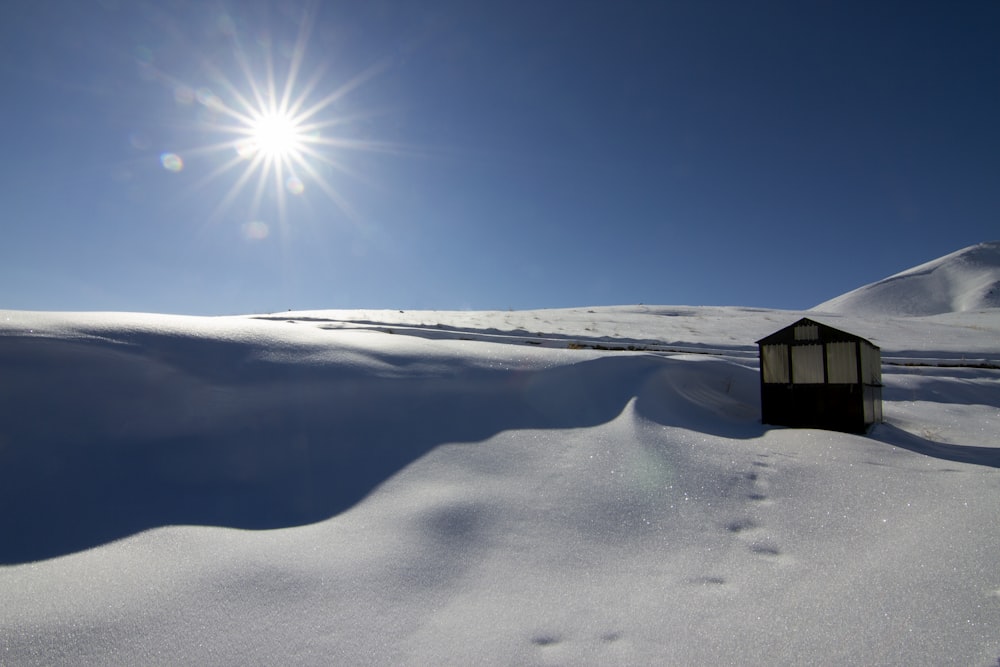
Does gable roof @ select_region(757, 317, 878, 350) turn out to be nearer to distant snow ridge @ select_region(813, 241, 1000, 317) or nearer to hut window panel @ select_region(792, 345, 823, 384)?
hut window panel @ select_region(792, 345, 823, 384)

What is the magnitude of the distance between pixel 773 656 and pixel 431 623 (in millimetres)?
1859

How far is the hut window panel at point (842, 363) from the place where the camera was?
356 inches

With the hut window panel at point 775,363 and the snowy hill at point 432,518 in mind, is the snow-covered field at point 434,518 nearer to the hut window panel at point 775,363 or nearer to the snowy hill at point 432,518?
the snowy hill at point 432,518

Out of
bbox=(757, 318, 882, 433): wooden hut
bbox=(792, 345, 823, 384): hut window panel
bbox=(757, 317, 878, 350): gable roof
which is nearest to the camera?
bbox=(757, 318, 882, 433): wooden hut

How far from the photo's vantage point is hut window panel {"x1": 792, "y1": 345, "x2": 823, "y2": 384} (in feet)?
30.9

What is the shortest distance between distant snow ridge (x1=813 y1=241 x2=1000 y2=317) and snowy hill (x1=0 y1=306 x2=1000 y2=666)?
248ft

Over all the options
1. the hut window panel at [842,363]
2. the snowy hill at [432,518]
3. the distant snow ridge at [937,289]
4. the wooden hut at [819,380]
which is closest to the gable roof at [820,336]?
the wooden hut at [819,380]

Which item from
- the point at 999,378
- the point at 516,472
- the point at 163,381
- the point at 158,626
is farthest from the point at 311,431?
the point at 999,378

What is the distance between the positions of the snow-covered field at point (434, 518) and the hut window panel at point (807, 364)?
1.45 m

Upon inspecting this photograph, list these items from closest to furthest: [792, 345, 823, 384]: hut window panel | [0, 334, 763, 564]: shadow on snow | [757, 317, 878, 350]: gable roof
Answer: [0, 334, 763, 564]: shadow on snow → [757, 317, 878, 350]: gable roof → [792, 345, 823, 384]: hut window panel

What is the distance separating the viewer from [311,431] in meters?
6.07

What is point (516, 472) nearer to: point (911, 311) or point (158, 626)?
point (158, 626)

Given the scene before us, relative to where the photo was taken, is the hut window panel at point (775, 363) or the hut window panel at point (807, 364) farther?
the hut window panel at point (775, 363)

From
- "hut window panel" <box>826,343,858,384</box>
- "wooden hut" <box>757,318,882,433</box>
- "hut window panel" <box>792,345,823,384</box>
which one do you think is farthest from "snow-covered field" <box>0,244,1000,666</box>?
"hut window panel" <box>792,345,823,384</box>
